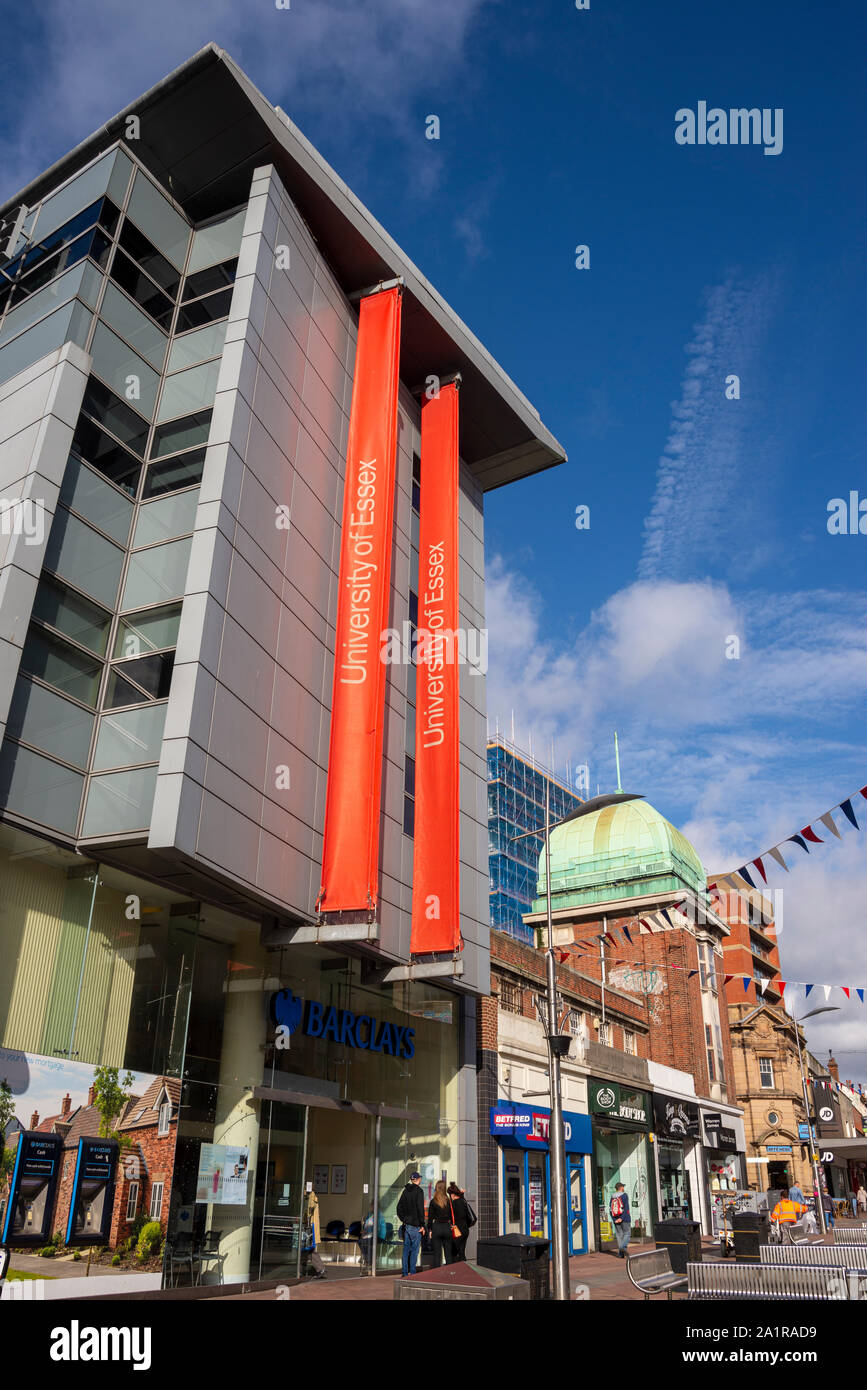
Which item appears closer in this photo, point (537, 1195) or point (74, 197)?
point (74, 197)

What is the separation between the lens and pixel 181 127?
2038cm

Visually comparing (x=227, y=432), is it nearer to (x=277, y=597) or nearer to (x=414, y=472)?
(x=277, y=597)

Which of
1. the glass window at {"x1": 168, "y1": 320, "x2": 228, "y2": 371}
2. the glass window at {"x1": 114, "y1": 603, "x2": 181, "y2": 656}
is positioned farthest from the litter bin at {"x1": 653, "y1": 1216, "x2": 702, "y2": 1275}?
the glass window at {"x1": 168, "y1": 320, "x2": 228, "y2": 371}

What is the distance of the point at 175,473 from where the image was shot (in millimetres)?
17906

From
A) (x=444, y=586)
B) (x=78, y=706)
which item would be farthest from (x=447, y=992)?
(x=78, y=706)

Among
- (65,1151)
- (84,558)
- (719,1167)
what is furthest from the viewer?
(719,1167)

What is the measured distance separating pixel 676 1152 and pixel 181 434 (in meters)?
36.5

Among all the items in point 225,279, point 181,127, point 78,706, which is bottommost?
point 78,706

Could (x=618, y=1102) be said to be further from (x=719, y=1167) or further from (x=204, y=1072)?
(x=204, y=1072)

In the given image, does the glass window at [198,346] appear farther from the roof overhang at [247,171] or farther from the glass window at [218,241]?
the roof overhang at [247,171]

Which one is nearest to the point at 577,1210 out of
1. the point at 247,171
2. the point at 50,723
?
the point at 50,723
